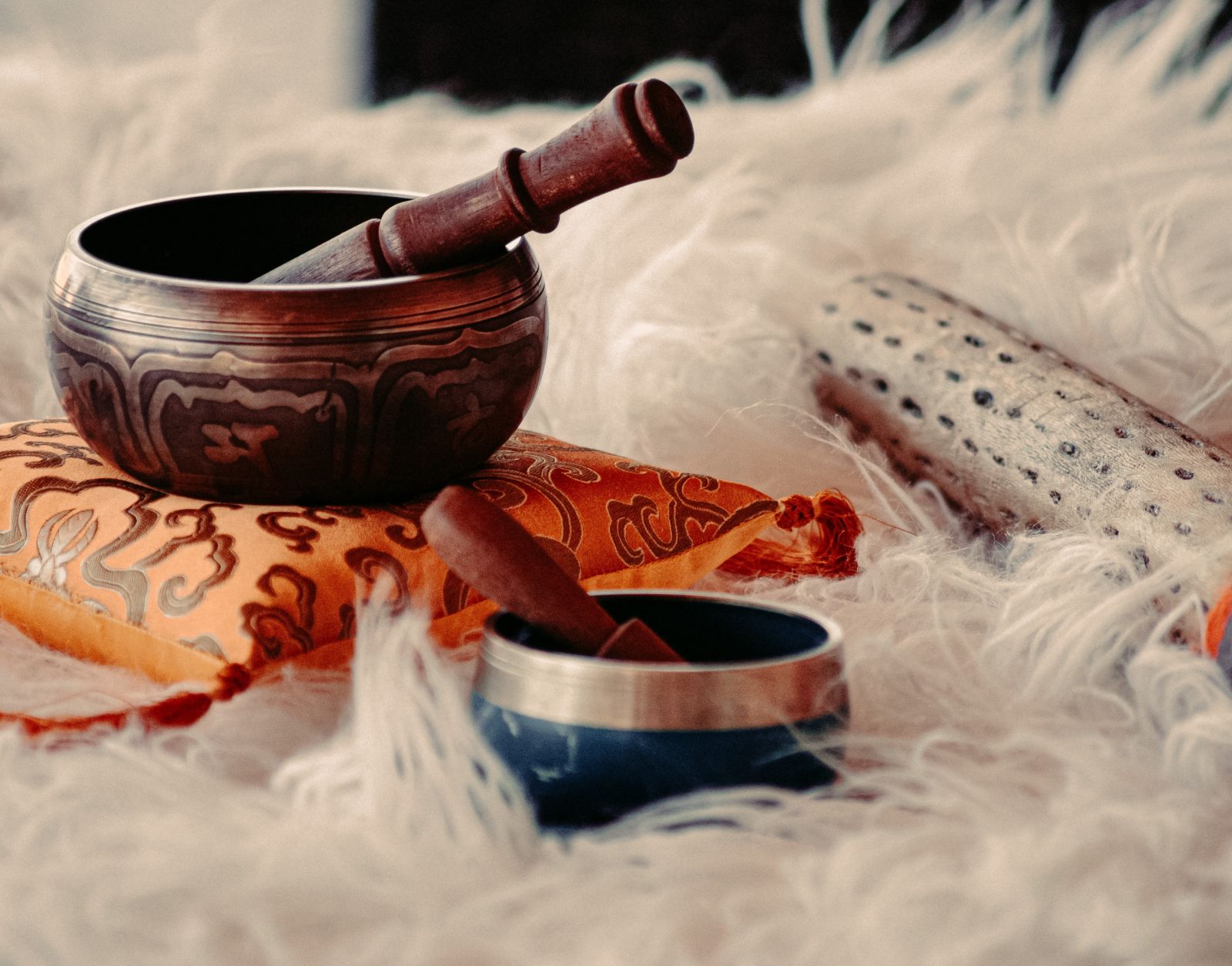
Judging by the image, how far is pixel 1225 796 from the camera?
2.07 feet

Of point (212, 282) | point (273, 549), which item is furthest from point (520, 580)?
point (212, 282)

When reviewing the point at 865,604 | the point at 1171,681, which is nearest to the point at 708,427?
Answer: the point at 865,604

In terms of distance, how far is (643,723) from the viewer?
0.58 metres

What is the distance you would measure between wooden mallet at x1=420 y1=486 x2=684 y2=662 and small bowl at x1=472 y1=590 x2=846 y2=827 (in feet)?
0.06

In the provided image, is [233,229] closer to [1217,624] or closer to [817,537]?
[817,537]

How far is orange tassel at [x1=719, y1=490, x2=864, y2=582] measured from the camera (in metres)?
0.94

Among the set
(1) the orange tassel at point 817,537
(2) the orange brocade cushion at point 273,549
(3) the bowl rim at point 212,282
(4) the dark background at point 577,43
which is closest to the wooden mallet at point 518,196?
(3) the bowl rim at point 212,282

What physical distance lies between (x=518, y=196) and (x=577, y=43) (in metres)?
1.84

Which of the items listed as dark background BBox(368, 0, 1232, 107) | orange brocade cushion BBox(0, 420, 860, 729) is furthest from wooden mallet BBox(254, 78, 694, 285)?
dark background BBox(368, 0, 1232, 107)

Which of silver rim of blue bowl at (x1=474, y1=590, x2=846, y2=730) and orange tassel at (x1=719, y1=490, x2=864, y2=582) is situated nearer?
silver rim of blue bowl at (x1=474, y1=590, x2=846, y2=730)

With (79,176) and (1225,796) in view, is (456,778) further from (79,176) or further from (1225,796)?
(79,176)

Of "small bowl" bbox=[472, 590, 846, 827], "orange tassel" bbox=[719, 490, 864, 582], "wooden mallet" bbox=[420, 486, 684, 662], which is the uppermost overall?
"wooden mallet" bbox=[420, 486, 684, 662]

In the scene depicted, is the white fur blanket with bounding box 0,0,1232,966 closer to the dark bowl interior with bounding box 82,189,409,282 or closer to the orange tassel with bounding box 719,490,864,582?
the orange tassel with bounding box 719,490,864,582

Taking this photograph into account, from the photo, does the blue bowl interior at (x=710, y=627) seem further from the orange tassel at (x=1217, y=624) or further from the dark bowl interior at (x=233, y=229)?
the dark bowl interior at (x=233, y=229)
